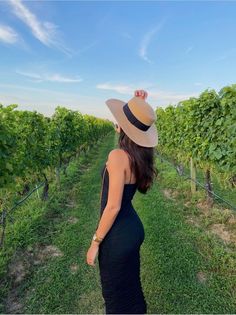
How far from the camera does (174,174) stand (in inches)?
453

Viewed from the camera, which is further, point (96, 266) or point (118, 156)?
point (96, 266)

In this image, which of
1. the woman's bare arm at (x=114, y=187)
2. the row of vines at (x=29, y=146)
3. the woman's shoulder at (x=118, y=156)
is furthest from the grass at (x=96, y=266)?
the woman's shoulder at (x=118, y=156)

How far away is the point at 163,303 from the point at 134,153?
2314mm

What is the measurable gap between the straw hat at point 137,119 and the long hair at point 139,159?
0.17ft

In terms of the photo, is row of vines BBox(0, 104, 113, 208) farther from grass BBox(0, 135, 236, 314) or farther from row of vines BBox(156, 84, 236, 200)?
row of vines BBox(156, 84, 236, 200)

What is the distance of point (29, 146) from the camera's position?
7703mm

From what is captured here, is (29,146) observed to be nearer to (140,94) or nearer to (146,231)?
(146,231)

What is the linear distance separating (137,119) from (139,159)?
328 mm

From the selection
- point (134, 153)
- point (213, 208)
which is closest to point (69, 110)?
point (213, 208)

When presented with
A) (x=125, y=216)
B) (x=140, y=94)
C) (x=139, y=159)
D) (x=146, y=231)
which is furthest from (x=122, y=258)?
(x=146, y=231)

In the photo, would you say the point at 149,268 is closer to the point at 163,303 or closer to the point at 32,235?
the point at 163,303

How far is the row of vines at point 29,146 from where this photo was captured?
4.55 meters

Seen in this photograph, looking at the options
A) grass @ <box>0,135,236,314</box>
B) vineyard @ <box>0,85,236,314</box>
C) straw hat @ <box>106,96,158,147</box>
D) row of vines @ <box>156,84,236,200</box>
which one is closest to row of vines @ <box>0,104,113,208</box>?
vineyard @ <box>0,85,236,314</box>

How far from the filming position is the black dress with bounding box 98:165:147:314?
2.60 metres
